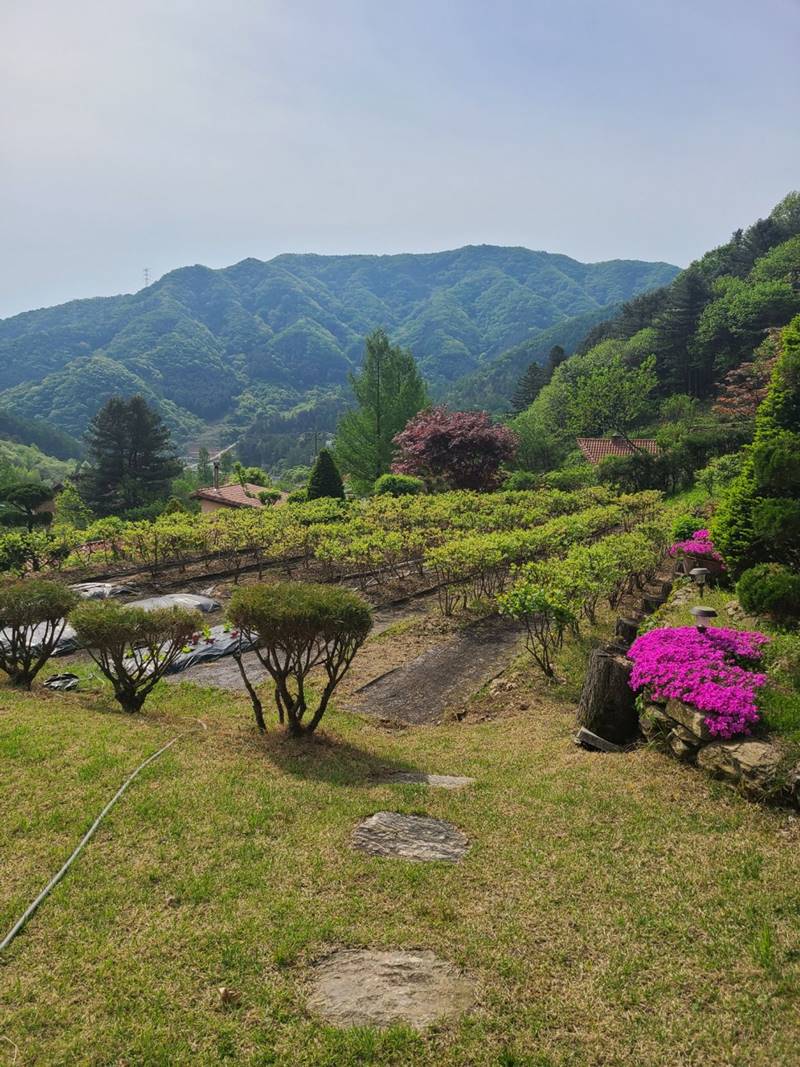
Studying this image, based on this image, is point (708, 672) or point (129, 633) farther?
point (129, 633)

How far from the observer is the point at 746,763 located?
4.64 meters

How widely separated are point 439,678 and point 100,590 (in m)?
9.52

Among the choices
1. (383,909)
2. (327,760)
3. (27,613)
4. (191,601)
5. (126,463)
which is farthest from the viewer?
(126,463)

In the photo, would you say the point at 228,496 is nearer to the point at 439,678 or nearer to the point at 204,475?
the point at 439,678

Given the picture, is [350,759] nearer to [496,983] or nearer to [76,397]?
[496,983]

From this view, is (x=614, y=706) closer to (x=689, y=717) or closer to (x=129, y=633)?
(x=689, y=717)

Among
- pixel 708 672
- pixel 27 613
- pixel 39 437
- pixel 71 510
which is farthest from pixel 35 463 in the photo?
pixel 708 672

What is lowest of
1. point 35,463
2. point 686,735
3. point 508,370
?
point 686,735

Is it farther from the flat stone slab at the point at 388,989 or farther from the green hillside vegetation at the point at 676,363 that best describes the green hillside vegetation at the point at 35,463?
the flat stone slab at the point at 388,989

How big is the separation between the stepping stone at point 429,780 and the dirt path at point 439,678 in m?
2.07

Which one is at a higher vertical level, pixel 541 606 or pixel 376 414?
pixel 376 414

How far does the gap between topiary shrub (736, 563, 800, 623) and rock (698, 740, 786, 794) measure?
9.05 feet

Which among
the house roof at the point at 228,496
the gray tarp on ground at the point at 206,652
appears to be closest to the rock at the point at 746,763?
the gray tarp on ground at the point at 206,652

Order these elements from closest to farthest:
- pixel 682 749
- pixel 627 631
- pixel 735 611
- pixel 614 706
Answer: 1. pixel 682 749
2. pixel 614 706
3. pixel 627 631
4. pixel 735 611
